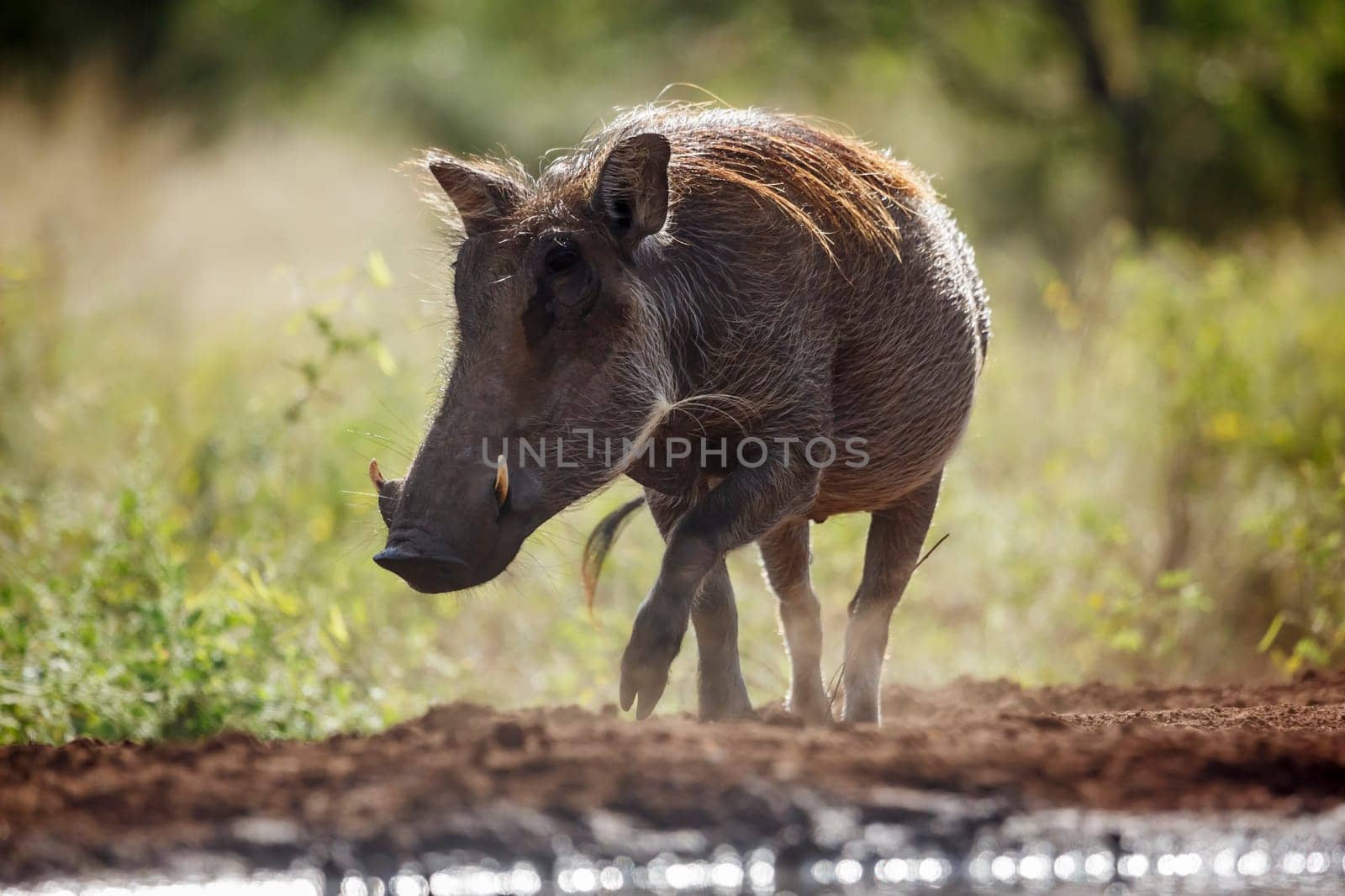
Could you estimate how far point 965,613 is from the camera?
634 cm

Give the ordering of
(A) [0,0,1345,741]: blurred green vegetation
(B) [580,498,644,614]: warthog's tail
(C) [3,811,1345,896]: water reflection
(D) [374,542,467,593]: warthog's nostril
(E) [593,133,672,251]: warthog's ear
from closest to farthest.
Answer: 1. (C) [3,811,1345,896]: water reflection
2. (D) [374,542,467,593]: warthog's nostril
3. (E) [593,133,672,251]: warthog's ear
4. (B) [580,498,644,614]: warthog's tail
5. (A) [0,0,1345,741]: blurred green vegetation

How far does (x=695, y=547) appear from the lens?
11.0 feet

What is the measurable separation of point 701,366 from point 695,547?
551 millimetres

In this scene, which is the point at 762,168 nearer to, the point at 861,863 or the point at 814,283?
the point at 814,283

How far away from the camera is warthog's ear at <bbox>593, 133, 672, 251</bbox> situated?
3.40m

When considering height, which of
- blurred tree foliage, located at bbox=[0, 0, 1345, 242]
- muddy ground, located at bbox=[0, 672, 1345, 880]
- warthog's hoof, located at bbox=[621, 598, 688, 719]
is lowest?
muddy ground, located at bbox=[0, 672, 1345, 880]

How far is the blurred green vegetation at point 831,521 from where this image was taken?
4.56 meters

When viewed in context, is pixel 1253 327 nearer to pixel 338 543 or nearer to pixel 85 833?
pixel 338 543

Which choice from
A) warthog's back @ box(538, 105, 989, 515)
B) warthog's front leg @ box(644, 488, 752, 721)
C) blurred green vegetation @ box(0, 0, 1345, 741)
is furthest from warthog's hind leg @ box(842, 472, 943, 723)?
blurred green vegetation @ box(0, 0, 1345, 741)

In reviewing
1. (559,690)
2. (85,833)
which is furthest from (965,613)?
(85,833)

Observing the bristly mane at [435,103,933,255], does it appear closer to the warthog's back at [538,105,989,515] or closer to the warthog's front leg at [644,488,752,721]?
the warthog's back at [538,105,989,515]

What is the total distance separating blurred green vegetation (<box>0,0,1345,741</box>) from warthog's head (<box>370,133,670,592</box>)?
389 mm

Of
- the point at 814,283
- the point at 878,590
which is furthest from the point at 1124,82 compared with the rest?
the point at 814,283

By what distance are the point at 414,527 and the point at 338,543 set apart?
9.49 ft
